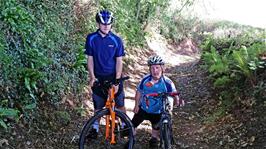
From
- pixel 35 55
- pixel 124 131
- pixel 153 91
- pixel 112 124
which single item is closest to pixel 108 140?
pixel 124 131

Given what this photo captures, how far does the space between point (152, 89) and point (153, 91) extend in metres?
0.04

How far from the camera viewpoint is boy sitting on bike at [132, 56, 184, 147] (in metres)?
6.44

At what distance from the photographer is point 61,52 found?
894 cm

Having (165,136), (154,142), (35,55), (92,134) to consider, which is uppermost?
(35,55)

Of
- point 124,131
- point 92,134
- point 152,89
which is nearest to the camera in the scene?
point 124,131

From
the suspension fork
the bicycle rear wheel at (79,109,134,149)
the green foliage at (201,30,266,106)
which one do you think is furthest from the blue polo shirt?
the green foliage at (201,30,266,106)

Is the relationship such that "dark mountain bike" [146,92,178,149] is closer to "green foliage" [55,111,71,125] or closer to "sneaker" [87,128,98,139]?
"sneaker" [87,128,98,139]

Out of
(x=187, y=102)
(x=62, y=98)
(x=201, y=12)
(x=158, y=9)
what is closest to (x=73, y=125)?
(x=62, y=98)

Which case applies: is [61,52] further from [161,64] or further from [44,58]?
[161,64]

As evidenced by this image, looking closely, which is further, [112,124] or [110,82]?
[110,82]

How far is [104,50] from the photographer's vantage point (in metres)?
6.41

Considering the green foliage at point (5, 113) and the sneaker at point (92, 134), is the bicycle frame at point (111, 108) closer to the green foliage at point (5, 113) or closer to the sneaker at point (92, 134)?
the sneaker at point (92, 134)

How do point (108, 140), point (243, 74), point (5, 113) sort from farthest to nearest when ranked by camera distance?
point (243, 74), point (108, 140), point (5, 113)

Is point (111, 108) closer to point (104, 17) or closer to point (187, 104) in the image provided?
point (104, 17)
